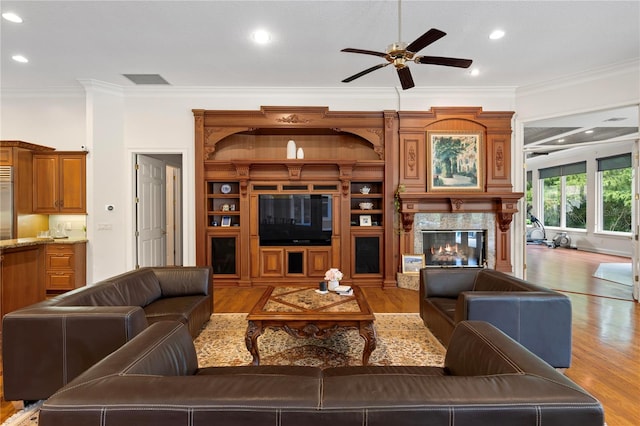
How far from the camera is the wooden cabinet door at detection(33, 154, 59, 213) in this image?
4875mm

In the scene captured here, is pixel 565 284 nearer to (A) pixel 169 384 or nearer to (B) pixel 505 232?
(B) pixel 505 232

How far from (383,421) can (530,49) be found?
4.77m

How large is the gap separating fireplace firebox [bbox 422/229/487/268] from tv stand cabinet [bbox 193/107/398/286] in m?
0.64

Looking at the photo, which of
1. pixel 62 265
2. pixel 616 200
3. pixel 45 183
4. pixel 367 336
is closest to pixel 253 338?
pixel 367 336

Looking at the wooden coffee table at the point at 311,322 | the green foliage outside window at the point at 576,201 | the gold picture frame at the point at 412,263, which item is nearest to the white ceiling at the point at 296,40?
the gold picture frame at the point at 412,263

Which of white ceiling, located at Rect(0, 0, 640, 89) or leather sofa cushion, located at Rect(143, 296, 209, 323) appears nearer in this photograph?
leather sofa cushion, located at Rect(143, 296, 209, 323)

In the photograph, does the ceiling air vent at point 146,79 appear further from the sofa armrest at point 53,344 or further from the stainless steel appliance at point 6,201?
the sofa armrest at point 53,344

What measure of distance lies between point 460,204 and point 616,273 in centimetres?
375

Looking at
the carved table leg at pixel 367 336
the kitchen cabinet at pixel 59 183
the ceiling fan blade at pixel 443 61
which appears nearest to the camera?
the carved table leg at pixel 367 336

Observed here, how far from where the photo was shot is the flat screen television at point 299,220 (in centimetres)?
525

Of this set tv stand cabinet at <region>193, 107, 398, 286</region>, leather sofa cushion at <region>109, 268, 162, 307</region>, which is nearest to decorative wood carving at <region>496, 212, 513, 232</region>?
tv stand cabinet at <region>193, 107, 398, 286</region>

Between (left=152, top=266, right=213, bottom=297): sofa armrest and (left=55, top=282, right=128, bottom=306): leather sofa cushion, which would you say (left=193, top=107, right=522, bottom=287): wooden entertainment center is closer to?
(left=152, top=266, right=213, bottom=297): sofa armrest

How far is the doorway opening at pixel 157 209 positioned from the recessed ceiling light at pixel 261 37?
9.35 feet

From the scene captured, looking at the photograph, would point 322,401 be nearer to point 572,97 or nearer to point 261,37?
point 261,37
